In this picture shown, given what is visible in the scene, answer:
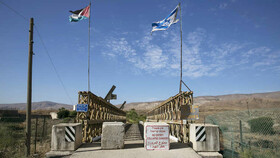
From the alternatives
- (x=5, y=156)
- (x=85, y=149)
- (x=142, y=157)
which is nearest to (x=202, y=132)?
(x=142, y=157)

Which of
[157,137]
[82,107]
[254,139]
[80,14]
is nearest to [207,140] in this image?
[157,137]

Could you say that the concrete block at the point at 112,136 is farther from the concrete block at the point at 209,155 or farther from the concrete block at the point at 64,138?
the concrete block at the point at 209,155

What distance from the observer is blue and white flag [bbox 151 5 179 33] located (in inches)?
616

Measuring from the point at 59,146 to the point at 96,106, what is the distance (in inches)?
205

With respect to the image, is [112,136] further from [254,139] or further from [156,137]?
[254,139]

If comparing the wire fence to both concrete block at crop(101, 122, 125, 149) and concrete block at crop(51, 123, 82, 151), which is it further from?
concrete block at crop(51, 123, 82, 151)

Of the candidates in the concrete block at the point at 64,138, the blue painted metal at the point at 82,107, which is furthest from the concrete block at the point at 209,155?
the blue painted metal at the point at 82,107

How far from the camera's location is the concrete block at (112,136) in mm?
8797

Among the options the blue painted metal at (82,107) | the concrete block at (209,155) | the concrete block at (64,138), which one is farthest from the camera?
the blue painted metal at (82,107)

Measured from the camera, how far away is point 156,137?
8.80m

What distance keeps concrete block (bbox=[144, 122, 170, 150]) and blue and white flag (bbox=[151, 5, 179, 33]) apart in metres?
9.34

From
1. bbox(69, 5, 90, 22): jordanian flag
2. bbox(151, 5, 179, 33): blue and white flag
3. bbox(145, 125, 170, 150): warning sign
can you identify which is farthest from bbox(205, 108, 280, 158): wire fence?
bbox(69, 5, 90, 22): jordanian flag

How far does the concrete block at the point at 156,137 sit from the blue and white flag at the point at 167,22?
9343mm

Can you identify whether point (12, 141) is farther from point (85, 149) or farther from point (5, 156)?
point (85, 149)
